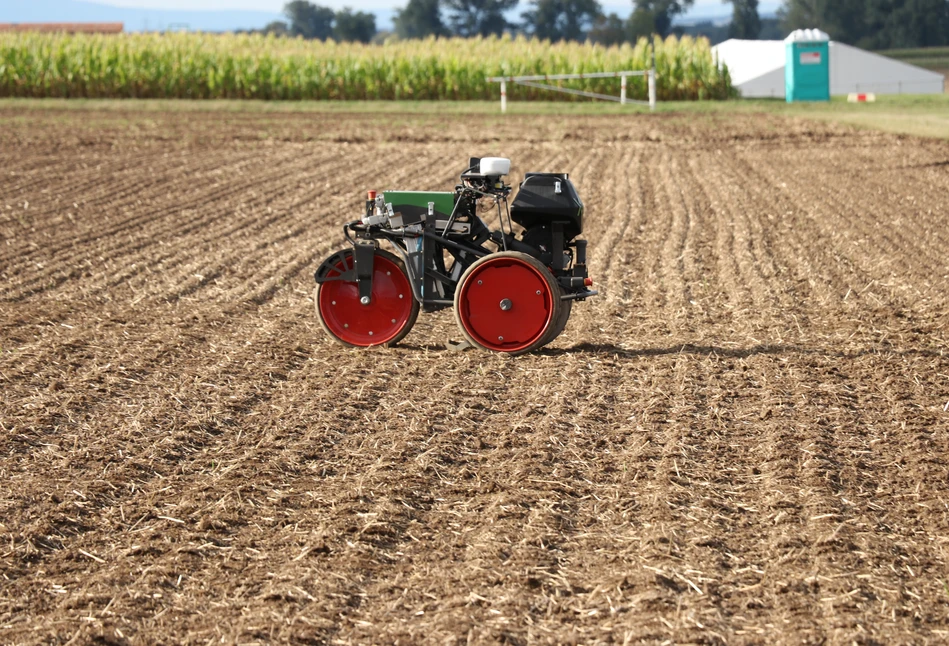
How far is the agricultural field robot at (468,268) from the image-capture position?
7469 millimetres

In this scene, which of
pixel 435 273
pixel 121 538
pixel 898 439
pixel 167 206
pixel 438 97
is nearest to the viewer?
pixel 121 538

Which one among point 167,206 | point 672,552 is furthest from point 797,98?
point 672,552

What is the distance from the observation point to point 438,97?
3203 cm

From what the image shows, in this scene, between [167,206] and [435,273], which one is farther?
[167,206]

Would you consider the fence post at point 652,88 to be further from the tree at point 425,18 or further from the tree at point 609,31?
the tree at point 425,18

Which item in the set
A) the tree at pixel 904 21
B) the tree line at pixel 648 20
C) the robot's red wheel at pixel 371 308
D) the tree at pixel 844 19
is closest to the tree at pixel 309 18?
the tree line at pixel 648 20

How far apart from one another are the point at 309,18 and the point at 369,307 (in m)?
121

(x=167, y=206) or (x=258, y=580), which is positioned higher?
(x=167, y=206)

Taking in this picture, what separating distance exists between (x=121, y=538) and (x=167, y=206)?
10.5 meters

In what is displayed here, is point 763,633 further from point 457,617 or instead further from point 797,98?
point 797,98

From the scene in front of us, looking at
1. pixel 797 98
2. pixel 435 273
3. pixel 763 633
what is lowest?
pixel 763 633

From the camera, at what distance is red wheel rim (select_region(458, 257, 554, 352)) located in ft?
24.4

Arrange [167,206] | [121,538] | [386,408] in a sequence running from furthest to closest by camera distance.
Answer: [167,206]
[386,408]
[121,538]

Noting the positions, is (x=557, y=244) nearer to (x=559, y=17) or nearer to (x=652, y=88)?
(x=652, y=88)
